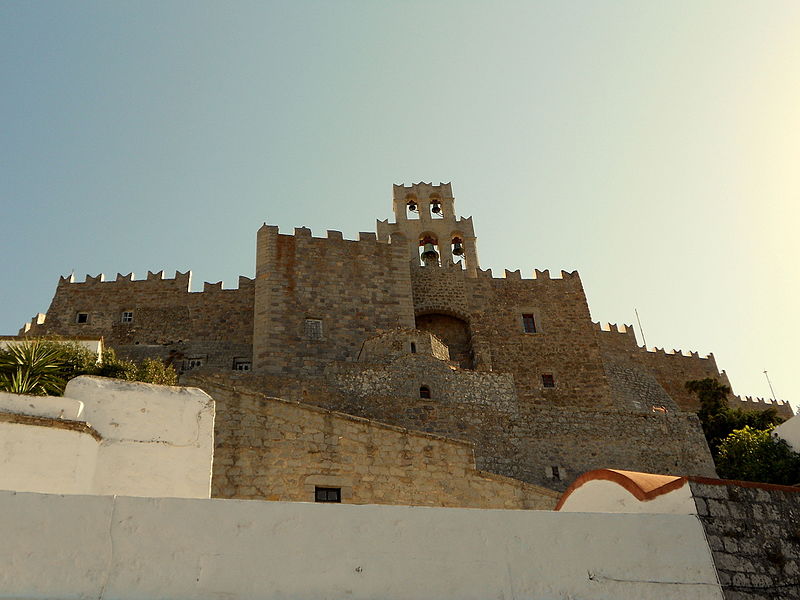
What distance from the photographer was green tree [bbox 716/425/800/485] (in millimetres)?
17156

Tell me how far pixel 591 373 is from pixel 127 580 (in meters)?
26.4

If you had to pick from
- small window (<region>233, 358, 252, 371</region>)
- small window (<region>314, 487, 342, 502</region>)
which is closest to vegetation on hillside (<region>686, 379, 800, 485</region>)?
small window (<region>314, 487, 342, 502</region>)

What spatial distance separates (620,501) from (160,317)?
26529 millimetres

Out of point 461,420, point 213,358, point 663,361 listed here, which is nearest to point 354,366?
point 461,420

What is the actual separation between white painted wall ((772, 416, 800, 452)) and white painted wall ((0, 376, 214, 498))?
1183 centimetres

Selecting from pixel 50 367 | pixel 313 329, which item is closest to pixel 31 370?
pixel 50 367

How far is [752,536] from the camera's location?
7.22m

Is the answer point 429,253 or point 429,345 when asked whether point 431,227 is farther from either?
point 429,345

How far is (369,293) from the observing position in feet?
94.8

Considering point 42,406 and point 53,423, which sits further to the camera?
point 42,406

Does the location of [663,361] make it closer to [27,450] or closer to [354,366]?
[354,366]

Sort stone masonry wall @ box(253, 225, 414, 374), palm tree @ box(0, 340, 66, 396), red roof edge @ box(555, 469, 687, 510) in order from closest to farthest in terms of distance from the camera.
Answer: red roof edge @ box(555, 469, 687, 510), palm tree @ box(0, 340, 66, 396), stone masonry wall @ box(253, 225, 414, 374)

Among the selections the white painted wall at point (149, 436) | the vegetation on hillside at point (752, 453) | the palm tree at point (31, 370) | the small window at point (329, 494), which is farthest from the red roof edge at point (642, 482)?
the vegetation on hillside at point (752, 453)

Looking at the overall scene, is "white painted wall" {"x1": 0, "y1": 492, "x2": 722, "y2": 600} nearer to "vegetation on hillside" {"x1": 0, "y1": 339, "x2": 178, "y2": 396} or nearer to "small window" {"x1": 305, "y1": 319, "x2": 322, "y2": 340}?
"vegetation on hillside" {"x1": 0, "y1": 339, "x2": 178, "y2": 396}
